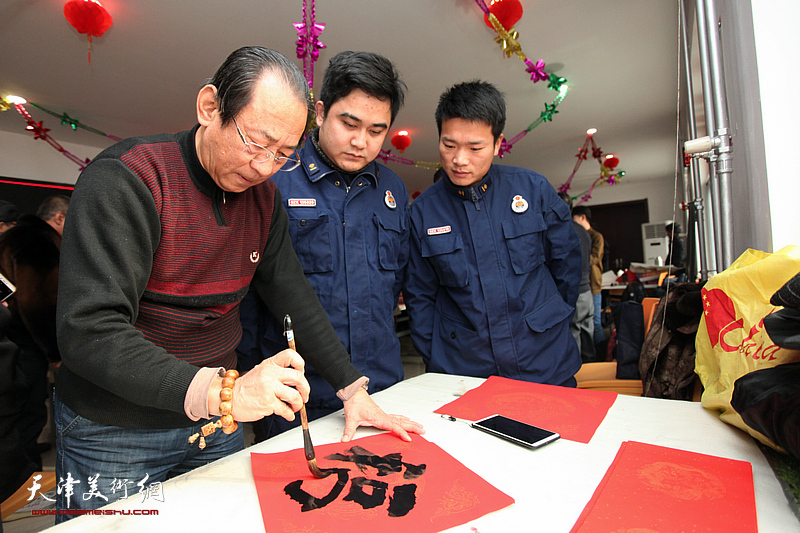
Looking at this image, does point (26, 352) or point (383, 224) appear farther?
point (26, 352)

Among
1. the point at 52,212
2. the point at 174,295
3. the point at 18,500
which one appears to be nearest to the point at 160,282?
the point at 174,295

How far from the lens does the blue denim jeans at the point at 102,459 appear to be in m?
0.79

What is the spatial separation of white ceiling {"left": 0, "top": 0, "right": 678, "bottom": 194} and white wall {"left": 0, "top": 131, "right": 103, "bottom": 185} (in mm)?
266

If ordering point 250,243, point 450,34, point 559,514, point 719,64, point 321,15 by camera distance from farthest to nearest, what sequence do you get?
point 450,34, point 321,15, point 719,64, point 250,243, point 559,514

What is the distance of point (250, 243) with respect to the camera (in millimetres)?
1005

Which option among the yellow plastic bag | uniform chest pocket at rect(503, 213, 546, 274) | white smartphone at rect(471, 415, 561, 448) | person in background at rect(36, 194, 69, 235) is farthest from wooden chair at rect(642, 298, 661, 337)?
person in background at rect(36, 194, 69, 235)

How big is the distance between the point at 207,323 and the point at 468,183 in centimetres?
99

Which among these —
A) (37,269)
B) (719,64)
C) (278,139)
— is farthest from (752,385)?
(37,269)

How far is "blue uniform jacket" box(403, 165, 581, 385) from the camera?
1.47m

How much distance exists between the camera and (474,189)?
5.16 ft

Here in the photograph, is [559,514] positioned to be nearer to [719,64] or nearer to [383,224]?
[383,224]

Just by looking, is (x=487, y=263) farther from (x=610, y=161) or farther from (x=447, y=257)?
(x=610, y=161)

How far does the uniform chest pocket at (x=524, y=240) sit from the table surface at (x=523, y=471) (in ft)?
1.87

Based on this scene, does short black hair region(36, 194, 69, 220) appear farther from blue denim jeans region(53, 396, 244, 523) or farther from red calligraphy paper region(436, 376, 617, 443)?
red calligraphy paper region(436, 376, 617, 443)
